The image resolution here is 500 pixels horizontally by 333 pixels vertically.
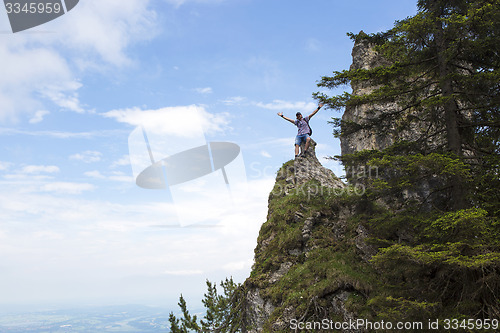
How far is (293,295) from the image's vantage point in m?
11.4

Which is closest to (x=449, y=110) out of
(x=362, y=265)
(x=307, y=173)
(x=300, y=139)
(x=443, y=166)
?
(x=443, y=166)

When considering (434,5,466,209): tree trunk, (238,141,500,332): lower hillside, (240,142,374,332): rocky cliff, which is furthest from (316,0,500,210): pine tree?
(240,142,374,332): rocky cliff

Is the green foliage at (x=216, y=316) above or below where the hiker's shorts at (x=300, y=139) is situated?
below

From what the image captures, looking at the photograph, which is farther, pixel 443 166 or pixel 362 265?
pixel 362 265

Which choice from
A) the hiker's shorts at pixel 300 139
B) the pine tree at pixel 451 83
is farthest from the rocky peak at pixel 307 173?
the pine tree at pixel 451 83

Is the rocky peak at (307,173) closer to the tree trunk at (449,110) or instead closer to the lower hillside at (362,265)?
the lower hillside at (362,265)

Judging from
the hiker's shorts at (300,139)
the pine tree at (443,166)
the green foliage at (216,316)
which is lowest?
the green foliage at (216,316)

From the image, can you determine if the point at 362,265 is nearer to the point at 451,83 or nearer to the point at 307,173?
the point at 451,83

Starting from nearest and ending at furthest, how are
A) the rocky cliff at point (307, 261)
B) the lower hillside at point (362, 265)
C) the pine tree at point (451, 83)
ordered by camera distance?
the lower hillside at point (362, 265), the pine tree at point (451, 83), the rocky cliff at point (307, 261)

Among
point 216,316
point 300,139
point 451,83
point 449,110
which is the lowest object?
point 216,316

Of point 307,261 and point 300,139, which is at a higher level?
point 300,139

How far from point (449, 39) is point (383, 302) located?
29.9ft

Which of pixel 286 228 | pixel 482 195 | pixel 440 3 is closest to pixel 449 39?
pixel 440 3

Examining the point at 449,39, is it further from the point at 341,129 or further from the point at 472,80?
the point at 341,129
